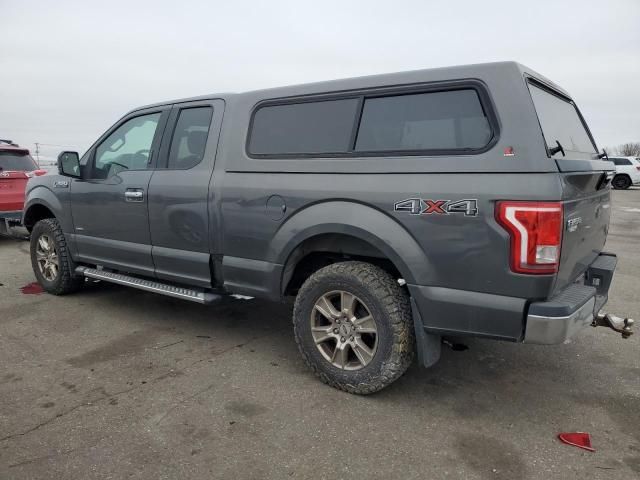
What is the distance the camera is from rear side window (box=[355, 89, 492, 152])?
2727 millimetres

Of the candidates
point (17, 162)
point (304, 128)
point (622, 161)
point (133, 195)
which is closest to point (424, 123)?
point (304, 128)

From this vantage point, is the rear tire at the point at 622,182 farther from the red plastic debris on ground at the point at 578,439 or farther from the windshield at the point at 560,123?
the red plastic debris on ground at the point at 578,439

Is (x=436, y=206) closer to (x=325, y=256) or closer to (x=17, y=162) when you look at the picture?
(x=325, y=256)

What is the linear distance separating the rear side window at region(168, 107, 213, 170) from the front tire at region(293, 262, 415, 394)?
147 centimetres

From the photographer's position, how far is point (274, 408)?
3.00 m

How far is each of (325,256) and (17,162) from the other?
761 centimetres

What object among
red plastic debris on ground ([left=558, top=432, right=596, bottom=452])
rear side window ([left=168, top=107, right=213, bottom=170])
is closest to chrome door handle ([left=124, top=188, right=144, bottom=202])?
rear side window ([left=168, top=107, right=213, bottom=170])

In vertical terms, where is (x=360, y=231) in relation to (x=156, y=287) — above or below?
above

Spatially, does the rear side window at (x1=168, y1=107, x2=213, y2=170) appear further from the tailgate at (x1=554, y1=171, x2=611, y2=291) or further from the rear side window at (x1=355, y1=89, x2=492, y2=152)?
the tailgate at (x1=554, y1=171, x2=611, y2=291)

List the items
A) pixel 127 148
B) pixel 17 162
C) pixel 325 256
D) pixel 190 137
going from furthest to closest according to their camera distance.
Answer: pixel 17 162 < pixel 127 148 < pixel 190 137 < pixel 325 256

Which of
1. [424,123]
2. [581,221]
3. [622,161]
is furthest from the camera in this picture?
[622,161]

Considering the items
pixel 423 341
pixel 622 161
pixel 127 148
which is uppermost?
pixel 127 148

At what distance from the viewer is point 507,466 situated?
245 cm

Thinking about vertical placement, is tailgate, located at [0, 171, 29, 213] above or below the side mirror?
below
